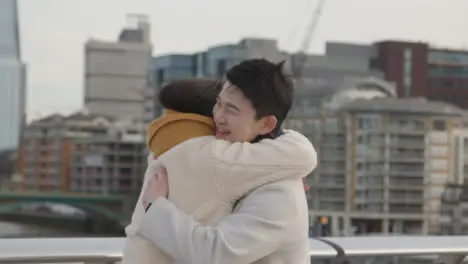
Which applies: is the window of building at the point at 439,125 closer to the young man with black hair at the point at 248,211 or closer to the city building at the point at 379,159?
the city building at the point at 379,159

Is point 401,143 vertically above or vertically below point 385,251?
below

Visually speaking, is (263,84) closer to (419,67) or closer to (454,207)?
(454,207)

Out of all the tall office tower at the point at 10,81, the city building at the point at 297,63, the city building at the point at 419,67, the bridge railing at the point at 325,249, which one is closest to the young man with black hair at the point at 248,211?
the bridge railing at the point at 325,249

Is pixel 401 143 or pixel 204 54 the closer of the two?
pixel 401 143

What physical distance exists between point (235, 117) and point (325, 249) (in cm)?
61

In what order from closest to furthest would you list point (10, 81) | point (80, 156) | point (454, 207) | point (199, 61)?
point (454, 207)
point (80, 156)
point (10, 81)
point (199, 61)

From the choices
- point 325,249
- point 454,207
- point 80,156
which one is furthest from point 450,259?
point 454,207

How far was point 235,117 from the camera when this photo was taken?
79 centimetres

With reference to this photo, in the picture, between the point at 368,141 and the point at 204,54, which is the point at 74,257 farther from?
the point at 204,54

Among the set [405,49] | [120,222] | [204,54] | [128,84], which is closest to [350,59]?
[405,49]

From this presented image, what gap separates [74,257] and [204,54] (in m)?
37.2

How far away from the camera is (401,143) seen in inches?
1367

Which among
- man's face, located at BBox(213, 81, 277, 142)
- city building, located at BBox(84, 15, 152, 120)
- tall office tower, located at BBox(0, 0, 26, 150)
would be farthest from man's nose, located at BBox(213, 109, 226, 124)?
city building, located at BBox(84, 15, 152, 120)

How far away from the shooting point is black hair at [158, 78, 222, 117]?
2.71 feet
